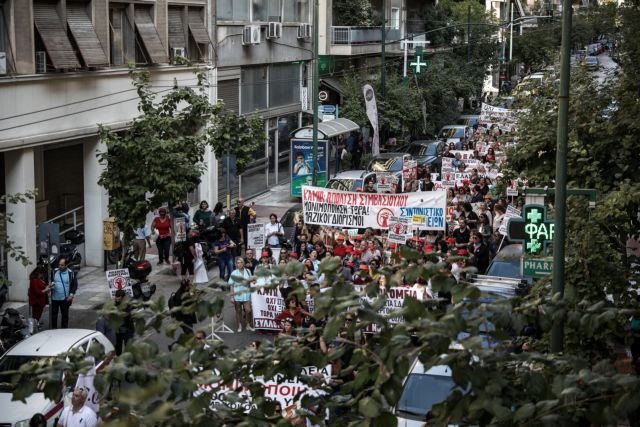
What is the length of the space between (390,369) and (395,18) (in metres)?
53.8

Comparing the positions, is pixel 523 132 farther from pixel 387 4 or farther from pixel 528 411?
pixel 387 4

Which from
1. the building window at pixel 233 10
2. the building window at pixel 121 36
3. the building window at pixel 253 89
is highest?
the building window at pixel 233 10

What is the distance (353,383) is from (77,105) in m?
20.7

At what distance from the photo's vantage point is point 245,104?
36.7 m

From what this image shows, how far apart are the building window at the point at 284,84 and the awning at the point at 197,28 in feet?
21.8

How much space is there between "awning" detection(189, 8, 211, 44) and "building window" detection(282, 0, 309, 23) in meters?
8.05

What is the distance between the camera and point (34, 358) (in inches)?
565

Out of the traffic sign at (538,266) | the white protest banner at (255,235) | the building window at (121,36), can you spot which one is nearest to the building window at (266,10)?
the building window at (121,36)

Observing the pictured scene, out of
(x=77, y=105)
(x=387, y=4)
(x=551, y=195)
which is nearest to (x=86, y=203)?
(x=77, y=105)

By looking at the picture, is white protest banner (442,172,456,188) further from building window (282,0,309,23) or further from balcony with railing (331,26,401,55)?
balcony with railing (331,26,401,55)

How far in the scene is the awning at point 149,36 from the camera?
1128 inches

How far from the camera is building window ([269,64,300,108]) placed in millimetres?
39438

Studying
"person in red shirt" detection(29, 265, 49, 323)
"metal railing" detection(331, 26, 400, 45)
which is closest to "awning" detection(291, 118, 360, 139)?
"metal railing" detection(331, 26, 400, 45)

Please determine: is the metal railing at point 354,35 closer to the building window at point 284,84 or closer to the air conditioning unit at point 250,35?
the building window at point 284,84
